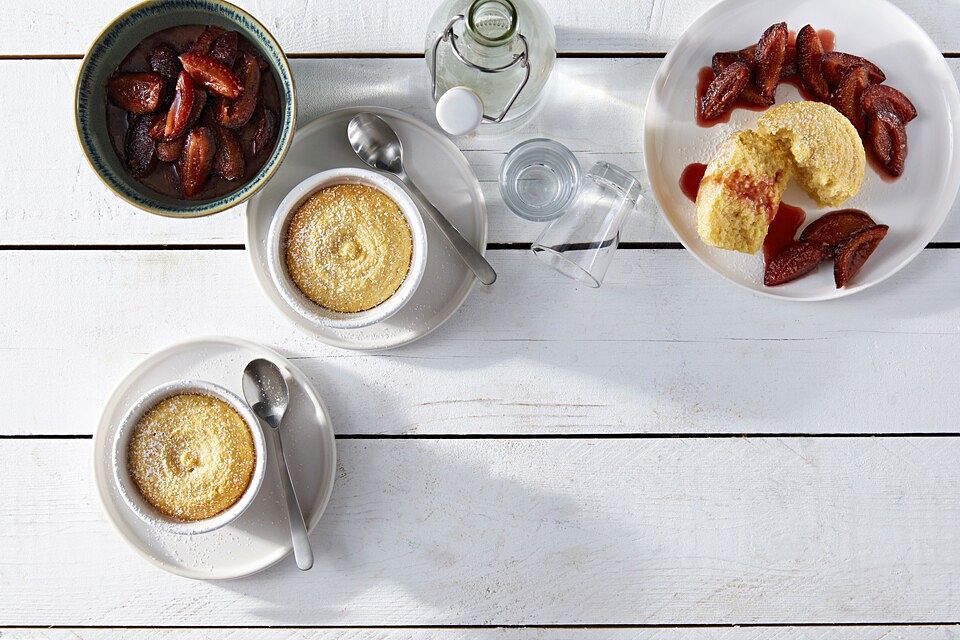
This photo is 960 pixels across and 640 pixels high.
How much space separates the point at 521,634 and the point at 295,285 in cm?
63

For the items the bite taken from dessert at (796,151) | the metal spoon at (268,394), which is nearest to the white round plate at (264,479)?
the metal spoon at (268,394)

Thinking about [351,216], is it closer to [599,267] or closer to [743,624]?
[599,267]

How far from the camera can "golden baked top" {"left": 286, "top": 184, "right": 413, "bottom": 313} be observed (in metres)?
1.05

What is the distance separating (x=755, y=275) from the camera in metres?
1.13

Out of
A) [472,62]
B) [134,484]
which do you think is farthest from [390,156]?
[134,484]

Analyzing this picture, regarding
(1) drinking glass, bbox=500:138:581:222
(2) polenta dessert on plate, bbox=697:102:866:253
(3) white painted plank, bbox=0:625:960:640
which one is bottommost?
(3) white painted plank, bbox=0:625:960:640

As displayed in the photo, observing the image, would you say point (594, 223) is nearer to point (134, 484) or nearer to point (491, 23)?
point (491, 23)

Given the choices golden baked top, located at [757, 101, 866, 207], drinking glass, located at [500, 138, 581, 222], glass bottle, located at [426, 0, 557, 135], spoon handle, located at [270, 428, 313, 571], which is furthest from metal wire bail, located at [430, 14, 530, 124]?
spoon handle, located at [270, 428, 313, 571]

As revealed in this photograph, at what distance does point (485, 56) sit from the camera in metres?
0.99

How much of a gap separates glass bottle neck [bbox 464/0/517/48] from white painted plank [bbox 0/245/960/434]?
0.32 meters

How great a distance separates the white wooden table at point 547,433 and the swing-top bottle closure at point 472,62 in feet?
0.52

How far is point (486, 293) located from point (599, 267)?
17cm

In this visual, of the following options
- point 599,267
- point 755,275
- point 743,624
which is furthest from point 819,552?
point 599,267

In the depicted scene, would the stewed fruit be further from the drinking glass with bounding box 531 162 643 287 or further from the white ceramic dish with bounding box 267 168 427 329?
the drinking glass with bounding box 531 162 643 287
